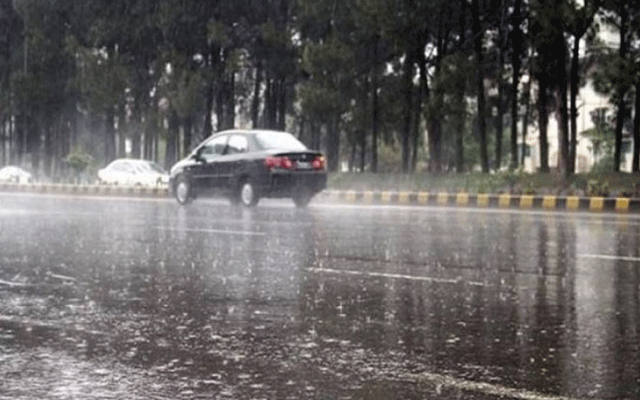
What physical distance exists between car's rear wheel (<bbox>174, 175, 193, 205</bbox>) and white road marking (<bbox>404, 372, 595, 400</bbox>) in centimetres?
1952

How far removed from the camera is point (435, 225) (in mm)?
16141

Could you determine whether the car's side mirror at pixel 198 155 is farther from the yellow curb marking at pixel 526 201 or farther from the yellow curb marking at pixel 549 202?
the yellow curb marking at pixel 549 202

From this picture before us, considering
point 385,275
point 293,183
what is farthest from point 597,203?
point 385,275

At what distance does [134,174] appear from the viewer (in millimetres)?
42281

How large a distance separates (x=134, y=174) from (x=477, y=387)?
38.6 meters

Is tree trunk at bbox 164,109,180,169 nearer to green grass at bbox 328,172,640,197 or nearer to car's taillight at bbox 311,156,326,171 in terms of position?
green grass at bbox 328,172,640,197

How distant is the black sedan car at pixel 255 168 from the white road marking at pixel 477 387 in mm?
16602

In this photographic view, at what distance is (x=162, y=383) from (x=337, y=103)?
99.5 feet

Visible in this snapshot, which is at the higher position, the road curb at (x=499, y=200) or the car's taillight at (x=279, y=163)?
the car's taillight at (x=279, y=163)

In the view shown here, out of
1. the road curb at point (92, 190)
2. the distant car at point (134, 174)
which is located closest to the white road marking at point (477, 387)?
the road curb at point (92, 190)

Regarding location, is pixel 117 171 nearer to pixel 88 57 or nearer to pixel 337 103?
pixel 88 57

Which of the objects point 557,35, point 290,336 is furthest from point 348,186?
point 290,336

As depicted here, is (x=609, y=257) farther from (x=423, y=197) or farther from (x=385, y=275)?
(x=423, y=197)

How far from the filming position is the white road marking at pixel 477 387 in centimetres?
435
